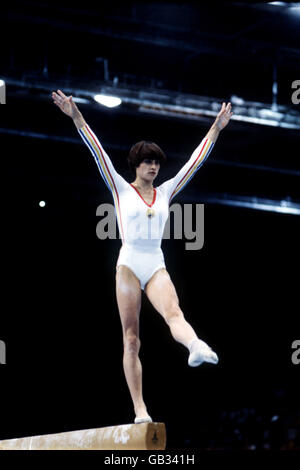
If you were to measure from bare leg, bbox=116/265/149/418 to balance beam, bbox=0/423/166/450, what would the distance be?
28 centimetres

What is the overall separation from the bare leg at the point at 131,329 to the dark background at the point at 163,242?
4967 mm

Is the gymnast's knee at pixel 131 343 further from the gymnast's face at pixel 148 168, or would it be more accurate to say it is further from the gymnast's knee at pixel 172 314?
the gymnast's face at pixel 148 168

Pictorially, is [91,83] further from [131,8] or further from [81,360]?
[81,360]

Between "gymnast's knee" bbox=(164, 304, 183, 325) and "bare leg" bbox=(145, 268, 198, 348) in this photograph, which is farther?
"gymnast's knee" bbox=(164, 304, 183, 325)

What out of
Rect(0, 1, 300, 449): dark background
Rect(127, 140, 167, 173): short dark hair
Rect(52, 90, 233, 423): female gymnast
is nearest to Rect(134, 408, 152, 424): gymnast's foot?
Rect(52, 90, 233, 423): female gymnast

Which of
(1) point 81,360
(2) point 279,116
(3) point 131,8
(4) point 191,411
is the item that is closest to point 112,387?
(1) point 81,360

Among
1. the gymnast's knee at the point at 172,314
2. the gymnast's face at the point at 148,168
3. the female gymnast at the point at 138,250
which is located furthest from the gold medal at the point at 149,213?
the gymnast's knee at the point at 172,314

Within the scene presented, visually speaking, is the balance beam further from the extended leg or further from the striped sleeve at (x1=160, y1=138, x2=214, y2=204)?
the striped sleeve at (x1=160, y1=138, x2=214, y2=204)

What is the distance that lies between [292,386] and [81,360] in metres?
4.13

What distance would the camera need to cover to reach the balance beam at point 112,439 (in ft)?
14.7

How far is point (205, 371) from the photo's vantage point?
14781 mm

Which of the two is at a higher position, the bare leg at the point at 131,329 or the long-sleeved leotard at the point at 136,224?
the long-sleeved leotard at the point at 136,224

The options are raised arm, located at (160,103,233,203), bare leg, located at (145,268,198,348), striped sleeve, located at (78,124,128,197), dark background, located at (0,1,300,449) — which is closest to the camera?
bare leg, located at (145,268,198,348)

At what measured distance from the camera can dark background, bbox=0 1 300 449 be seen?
9.72 metres
